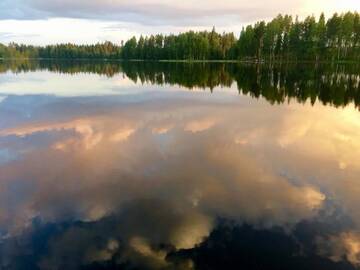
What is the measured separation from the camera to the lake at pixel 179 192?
27.0 feet

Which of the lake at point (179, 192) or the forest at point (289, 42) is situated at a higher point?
the forest at point (289, 42)

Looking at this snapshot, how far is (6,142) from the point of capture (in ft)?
58.2

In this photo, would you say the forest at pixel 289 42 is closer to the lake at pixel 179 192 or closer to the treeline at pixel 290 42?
the treeline at pixel 290 42

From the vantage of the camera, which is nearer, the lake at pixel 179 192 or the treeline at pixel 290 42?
the lake at pixel 179 192

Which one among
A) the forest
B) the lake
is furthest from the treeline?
the lake

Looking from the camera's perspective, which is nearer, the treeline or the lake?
the lake

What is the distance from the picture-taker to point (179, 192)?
461 inches

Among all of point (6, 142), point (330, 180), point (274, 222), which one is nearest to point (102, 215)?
point (274, 222)

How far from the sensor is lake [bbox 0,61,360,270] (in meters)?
8.23

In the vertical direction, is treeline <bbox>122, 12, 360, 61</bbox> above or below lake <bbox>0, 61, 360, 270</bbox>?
above

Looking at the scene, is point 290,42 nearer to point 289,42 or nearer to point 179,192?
point 289,42

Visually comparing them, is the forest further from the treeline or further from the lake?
the lake

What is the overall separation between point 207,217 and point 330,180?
210 inches

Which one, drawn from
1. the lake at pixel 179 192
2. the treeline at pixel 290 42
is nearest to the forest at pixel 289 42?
the treeline at pixel 290 42
